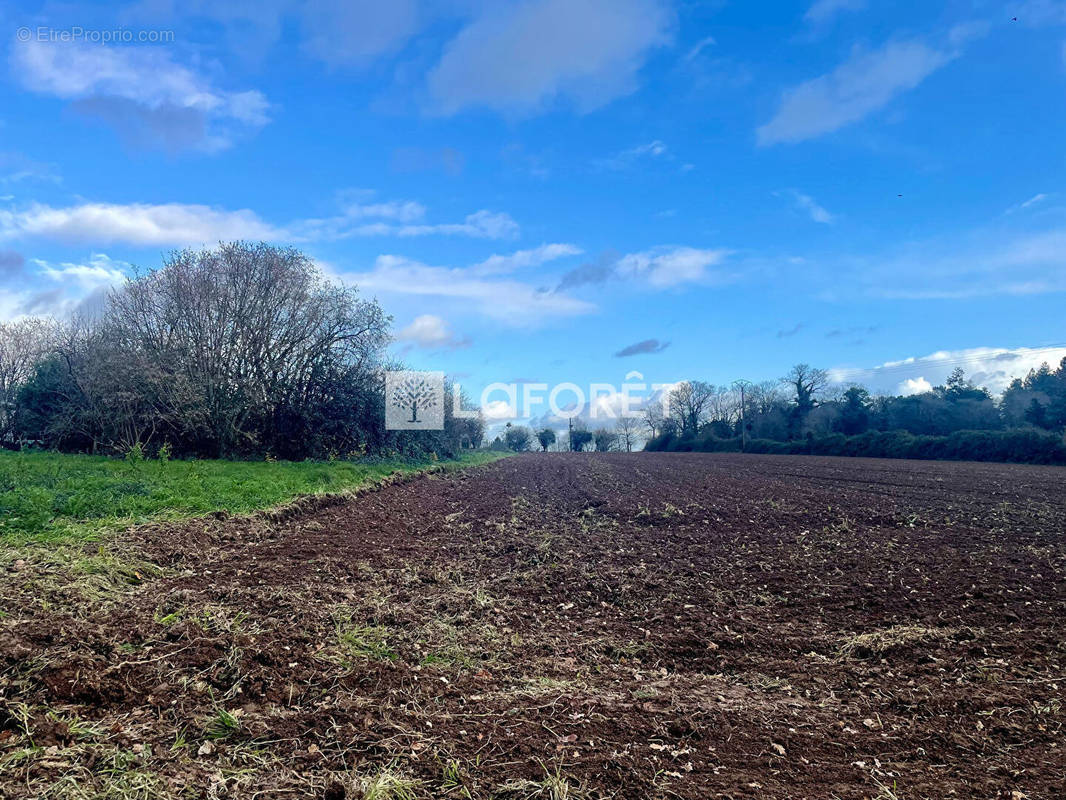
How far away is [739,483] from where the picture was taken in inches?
811

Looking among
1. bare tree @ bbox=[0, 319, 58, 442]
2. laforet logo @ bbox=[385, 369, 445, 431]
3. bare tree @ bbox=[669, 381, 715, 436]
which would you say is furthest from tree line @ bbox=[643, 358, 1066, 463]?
bare tree @ bbox=[0, 319, 58, 442]

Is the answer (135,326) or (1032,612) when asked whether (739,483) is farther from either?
(135,326)

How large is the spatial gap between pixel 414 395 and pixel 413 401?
299 millimetres

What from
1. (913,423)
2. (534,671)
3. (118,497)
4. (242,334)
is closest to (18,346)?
(242,334)

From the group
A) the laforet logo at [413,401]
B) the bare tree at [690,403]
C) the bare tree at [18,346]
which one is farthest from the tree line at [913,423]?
the bare tree at [18,346]

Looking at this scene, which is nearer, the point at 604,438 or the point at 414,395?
the point at 414,395

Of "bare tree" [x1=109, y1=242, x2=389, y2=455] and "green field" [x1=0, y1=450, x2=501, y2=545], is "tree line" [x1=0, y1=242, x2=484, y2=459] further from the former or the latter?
"green field" [x1=0, y1=450, x2=501, y2=545]

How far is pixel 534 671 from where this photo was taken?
457cm

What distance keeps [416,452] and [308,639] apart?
24489 mm

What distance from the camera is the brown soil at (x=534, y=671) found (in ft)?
10.3

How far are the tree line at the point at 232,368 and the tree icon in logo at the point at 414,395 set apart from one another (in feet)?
3.59

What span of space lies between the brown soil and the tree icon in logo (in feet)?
64.3

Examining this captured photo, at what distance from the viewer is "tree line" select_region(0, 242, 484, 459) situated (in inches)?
936

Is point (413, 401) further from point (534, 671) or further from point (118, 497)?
point (534, 671)
